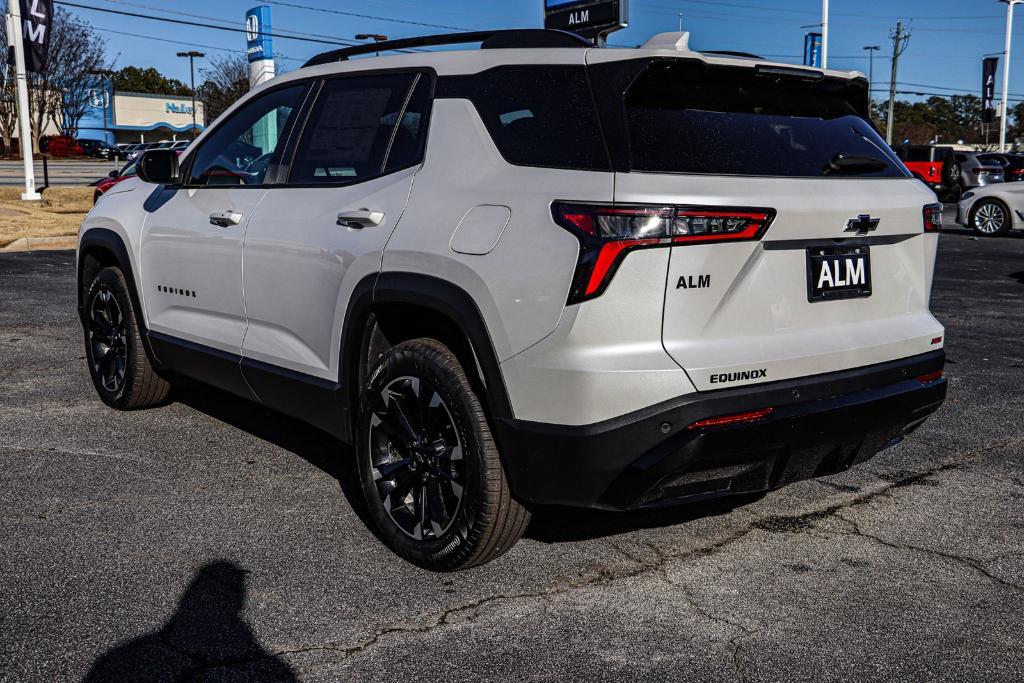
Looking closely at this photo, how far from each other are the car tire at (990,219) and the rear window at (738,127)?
18526 mm

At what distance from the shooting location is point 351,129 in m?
4.21

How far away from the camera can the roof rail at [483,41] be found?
3.62 m

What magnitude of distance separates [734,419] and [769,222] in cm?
63

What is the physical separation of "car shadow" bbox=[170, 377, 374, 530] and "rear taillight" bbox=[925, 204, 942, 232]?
2.43 metres

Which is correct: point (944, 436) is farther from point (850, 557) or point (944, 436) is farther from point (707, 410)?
point (707, 410)

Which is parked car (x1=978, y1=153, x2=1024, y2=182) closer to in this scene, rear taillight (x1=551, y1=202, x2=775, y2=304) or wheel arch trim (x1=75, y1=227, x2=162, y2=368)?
wheel arch trim (x1=75, y1=227, x2=162, y2=368)

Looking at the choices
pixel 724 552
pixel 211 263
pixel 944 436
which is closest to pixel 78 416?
pixel 211 263

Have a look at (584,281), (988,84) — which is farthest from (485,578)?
(988,84)

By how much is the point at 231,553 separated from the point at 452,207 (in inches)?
60.8

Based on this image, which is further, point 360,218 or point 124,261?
point 124,261

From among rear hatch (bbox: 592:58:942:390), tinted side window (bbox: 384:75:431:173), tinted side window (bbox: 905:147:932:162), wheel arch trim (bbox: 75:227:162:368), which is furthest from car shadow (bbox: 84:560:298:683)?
tinted side window (bbox: 905:147:932:162)

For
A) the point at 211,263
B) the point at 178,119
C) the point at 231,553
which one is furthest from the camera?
the point at 178,119

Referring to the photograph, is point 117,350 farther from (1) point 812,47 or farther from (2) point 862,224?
(1) point 812,47

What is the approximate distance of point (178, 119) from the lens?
3841 inches
